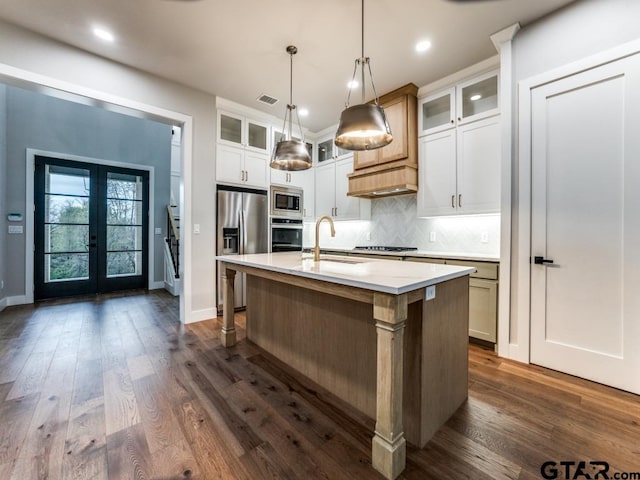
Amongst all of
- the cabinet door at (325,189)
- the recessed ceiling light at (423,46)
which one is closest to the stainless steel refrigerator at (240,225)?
the cabinet door at (325,189)

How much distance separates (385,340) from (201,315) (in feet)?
9.77

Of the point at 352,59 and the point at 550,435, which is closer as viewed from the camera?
the point at 550,435

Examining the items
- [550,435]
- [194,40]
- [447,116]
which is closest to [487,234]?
[447,116]

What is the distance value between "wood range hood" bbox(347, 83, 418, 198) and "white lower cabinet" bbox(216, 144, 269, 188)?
5.30 feet

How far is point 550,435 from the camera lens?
63.5 inches

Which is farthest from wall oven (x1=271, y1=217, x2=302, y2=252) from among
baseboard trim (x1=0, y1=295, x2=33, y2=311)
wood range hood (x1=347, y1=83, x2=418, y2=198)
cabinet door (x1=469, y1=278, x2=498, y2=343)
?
baseboard trim (x1=0, y1=295, x2=33, y2=311)

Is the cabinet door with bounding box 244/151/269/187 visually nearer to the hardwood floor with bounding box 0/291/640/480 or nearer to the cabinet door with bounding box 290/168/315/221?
A: the cabinet door with bounding box 290/168/315/221

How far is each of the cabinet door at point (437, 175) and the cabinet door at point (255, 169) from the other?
223 centimetres

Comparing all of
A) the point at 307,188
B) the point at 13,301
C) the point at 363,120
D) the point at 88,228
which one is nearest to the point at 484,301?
the point at 363,120

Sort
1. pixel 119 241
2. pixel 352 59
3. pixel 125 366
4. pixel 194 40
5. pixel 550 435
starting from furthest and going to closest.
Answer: pixel 119 241 < pixel 352 59 < pixel 194 40 < pixel 125 366 < pixel 550 435

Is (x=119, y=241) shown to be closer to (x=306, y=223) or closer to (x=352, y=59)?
(x=306, y=223)

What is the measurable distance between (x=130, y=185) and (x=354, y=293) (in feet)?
19.1

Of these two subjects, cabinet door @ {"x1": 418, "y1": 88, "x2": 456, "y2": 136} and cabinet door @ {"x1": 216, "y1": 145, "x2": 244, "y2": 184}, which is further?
cabinet door @ {"x1": 216, "y1": 145, "x2": 244, "y2": 184}

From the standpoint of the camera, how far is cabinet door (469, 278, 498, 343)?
2691 mm
